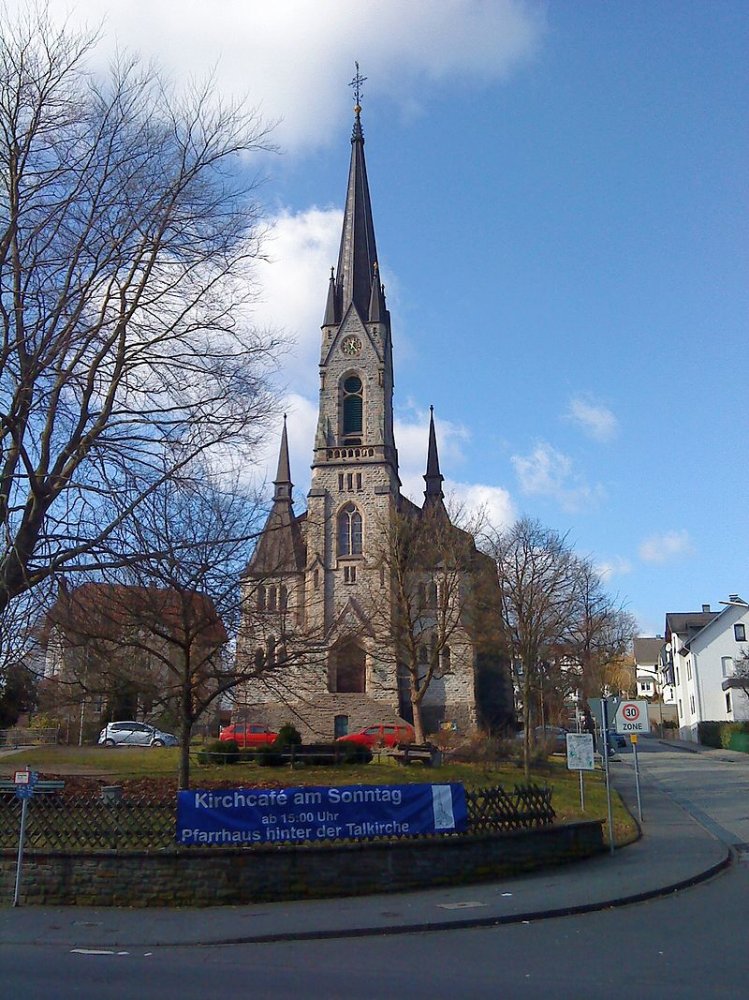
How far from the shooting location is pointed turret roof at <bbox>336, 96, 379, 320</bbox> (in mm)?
65500

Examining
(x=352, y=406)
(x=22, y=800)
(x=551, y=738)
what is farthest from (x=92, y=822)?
(x=352, y=406)

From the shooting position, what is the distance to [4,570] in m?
14.2

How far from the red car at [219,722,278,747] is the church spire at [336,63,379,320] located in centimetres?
3332

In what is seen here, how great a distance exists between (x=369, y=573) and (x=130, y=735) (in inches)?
662

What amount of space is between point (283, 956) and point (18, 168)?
12.8m

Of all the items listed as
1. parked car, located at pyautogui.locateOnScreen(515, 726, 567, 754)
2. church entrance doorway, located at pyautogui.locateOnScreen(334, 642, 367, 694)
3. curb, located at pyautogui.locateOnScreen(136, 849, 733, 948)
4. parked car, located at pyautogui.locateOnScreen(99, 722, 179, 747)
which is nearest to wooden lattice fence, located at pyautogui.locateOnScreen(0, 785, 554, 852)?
curb, located at pyautogui.locateOnScreen(136, 849, 733, 948)

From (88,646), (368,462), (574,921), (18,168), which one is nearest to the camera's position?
(574,921)

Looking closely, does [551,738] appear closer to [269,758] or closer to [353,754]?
[353,754]

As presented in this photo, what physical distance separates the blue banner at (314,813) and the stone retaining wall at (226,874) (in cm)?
31

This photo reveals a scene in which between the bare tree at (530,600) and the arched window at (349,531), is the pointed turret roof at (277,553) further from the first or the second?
the arched window at (349,531)

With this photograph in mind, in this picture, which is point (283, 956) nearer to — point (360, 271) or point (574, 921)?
point (574, 921)

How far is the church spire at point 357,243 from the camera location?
65500 millimetres

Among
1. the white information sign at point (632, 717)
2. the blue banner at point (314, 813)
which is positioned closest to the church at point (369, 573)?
the white information sign at point (632, 717)

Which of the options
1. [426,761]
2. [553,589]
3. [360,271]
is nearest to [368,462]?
[360,271]
